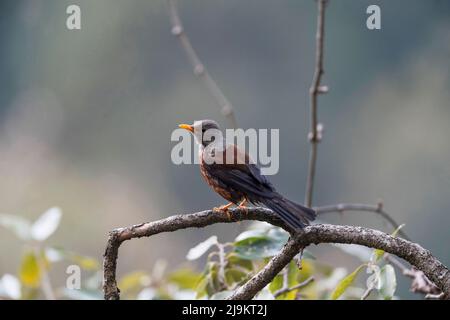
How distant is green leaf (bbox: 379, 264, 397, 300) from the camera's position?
289cm

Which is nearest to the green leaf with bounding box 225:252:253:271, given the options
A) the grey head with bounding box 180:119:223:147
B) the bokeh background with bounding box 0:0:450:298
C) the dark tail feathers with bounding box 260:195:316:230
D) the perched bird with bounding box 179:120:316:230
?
the perched bird with bounding box 179:120:316:230

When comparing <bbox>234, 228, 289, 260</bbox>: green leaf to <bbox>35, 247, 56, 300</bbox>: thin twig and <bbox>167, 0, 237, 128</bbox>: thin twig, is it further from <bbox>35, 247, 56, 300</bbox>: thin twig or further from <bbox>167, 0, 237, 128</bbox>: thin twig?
<bbox>35, 247, 56, 300</bbox>: thin twig

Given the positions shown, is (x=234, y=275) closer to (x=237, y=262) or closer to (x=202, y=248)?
(x=237, y=262)

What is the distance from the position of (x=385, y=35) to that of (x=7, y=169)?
6.72 meters

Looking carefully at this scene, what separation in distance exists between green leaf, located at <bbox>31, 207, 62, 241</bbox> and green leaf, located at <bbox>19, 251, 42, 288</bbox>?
0.12 metres

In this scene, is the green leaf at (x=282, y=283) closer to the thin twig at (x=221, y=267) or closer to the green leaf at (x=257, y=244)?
the green leaf at (x=257, y=244)

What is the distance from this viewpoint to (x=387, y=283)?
2.94 m

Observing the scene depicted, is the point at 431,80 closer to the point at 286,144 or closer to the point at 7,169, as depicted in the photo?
the point at 286,144

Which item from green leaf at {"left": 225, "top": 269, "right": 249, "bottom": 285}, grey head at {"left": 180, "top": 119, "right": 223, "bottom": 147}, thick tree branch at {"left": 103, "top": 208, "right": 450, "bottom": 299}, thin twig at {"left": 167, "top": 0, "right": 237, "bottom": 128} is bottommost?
green leaf at {"left": 225, "top": 269, "right": 249, "bottom": 285}

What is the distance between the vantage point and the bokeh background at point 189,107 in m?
11.4

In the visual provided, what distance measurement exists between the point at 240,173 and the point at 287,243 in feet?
2.93

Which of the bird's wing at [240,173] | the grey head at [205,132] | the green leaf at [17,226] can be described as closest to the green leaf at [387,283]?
the bird's wing at [240,173]
